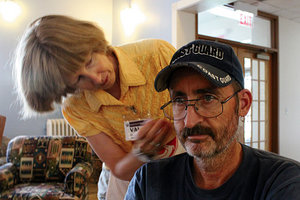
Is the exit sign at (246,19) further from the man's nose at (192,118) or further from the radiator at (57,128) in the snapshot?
the man's nose at (192,118)

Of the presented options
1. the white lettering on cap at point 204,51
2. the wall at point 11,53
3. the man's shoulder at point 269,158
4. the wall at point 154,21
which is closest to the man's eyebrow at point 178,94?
the white lettering on cap at point 204,51

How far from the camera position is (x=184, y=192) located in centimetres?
86

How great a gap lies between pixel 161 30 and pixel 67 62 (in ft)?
9.35

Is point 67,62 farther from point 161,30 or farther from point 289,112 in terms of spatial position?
point 289,112

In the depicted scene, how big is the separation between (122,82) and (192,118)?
0.56 meters

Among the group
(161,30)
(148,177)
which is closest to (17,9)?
(161,30)

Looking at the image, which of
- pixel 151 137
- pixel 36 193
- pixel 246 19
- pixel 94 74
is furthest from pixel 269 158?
pixel 246 19

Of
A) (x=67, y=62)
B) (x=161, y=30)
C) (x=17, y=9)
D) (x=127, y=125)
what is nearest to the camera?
(x=67, y=62)

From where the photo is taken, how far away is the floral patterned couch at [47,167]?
278 cm

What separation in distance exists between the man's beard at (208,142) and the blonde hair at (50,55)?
0.56 meters

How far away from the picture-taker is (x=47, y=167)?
318cm

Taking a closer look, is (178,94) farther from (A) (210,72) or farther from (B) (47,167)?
(B) (47,167)

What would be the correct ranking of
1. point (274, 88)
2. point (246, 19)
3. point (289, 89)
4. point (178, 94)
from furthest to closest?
point (289, 89), point (274, 88), point (246, 19), point (178, 94)

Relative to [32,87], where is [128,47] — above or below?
above
